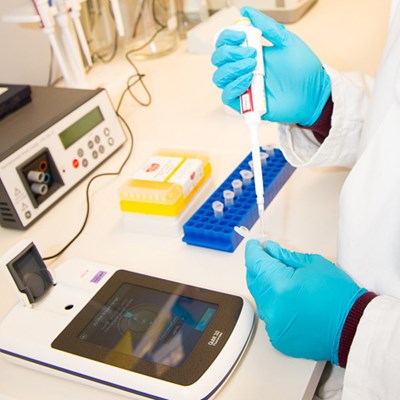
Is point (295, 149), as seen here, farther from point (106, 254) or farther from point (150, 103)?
point (150, 103)

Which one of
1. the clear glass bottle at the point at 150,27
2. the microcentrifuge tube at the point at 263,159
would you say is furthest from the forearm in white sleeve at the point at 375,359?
the clear glass bottle at the point at 150,27

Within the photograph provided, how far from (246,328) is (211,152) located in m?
0.53

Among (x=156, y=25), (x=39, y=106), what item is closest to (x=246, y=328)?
(x=39, y=106)

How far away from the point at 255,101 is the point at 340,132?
0.75ft

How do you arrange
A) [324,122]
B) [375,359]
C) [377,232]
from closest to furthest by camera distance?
[375,359], [377,232], [324,122]

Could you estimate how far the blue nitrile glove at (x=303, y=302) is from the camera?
0.63m

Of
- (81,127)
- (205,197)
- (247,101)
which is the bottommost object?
(205,197)

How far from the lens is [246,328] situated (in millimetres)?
648

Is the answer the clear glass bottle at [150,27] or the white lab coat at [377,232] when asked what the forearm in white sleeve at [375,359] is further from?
the clear glass bottle at [150,27]

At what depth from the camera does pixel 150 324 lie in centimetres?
66

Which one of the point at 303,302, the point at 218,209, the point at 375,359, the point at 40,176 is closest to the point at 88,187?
the point at 40,176

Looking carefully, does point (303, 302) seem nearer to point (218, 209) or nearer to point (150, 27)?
point (218, 209)

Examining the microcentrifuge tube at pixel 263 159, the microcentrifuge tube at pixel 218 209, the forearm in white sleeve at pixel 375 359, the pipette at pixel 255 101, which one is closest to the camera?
the forearm in white sleeve at pixel 375 359

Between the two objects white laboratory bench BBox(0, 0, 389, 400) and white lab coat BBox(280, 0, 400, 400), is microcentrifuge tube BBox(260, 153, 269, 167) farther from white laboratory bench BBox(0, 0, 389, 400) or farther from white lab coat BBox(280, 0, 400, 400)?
white lab coat BBox(280, 0, 400, 400)
